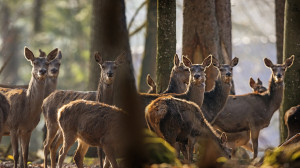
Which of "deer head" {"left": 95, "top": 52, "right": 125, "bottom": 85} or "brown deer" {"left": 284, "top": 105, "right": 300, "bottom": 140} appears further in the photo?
"brown deer" {"left": 284, "top": 105, "right": 300, "bottom": 140}

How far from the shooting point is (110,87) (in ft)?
45.2

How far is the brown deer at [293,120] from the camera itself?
45.9ft

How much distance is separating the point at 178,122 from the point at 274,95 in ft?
18.7

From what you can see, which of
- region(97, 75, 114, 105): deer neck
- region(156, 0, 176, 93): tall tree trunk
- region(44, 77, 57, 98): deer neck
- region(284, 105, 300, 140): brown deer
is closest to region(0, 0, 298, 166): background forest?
region(44, 77, 57, 98): deer neck

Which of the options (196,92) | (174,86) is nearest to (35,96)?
(174,86)

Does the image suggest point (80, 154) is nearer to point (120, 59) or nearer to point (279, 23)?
point (120, 59)

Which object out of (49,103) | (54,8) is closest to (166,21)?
(49,103)

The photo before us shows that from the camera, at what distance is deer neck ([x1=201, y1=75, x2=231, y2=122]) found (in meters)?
14.7

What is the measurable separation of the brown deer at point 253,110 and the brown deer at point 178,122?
4.03m

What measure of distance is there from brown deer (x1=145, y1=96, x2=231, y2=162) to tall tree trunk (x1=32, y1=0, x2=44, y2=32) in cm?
3313

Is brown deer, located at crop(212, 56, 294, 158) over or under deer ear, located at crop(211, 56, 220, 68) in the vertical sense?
under

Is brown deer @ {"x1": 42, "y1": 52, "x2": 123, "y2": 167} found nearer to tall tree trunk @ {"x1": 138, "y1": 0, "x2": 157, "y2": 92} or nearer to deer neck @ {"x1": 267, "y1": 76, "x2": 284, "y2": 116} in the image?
deer neck @ {"x1": 267, "y1": 76, "x2": 284, "y2": 116}

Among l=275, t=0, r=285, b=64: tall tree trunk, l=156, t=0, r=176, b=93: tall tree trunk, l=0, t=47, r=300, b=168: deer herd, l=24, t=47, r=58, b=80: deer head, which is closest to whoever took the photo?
l=0, t=47, r=300, b=168: deer herd

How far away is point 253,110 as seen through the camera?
1614 centimetres
